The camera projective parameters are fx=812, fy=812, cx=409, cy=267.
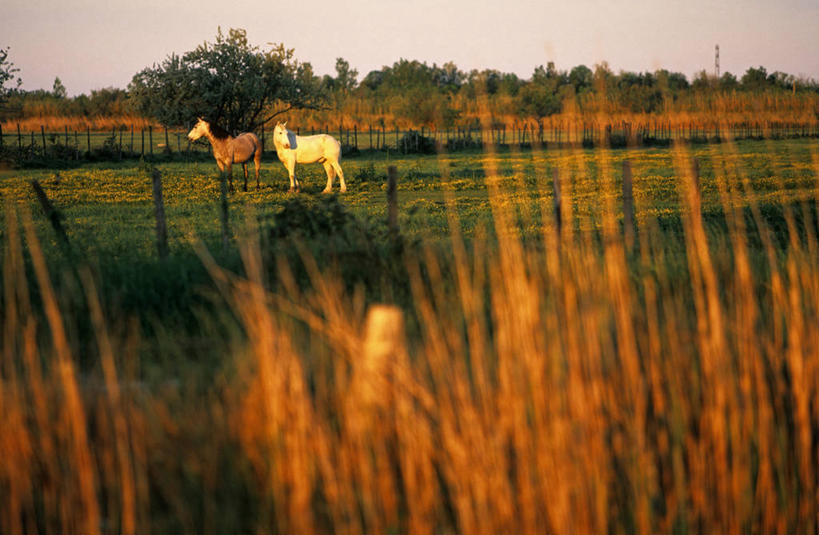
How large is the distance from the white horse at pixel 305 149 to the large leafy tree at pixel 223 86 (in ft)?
40.6

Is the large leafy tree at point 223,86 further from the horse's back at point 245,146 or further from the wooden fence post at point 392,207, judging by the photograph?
the wooden fence post at point 392,207

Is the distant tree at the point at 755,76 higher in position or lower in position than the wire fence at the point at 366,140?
higher

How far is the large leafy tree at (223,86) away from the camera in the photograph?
35531 millimetres

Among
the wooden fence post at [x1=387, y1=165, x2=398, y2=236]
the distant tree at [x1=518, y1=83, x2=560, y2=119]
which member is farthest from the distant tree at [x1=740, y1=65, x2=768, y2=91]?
the wooden fence post at [x1=387, y1=165, x2=398, y2=236]

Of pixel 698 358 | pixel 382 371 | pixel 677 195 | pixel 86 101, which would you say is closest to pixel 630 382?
pixel 698 358

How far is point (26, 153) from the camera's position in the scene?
32344 millimetres

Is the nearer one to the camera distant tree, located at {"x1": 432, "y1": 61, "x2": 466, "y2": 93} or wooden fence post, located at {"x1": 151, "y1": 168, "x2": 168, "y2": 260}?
wooden fence post, located at {"x1": 151, "y1": 168, "x2": 168, "y2": 260}

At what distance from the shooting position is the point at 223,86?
35.1 metres

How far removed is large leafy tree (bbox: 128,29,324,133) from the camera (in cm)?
3553

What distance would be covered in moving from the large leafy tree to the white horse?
12390 mm

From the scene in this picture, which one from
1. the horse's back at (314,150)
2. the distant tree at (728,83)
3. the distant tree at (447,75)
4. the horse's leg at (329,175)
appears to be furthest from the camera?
the distant tree at (447,75)

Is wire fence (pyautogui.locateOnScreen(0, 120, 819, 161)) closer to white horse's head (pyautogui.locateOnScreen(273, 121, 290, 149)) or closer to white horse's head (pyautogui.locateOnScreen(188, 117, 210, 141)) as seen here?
white horse's head (pyautogui.locateOnScreen(273, 121, 290, 149))

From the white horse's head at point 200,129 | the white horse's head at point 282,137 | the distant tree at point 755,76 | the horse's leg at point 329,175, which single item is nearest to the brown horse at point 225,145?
the white horse's head at point 200,129

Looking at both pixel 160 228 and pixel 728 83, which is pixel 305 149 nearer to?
pixel 160 228
